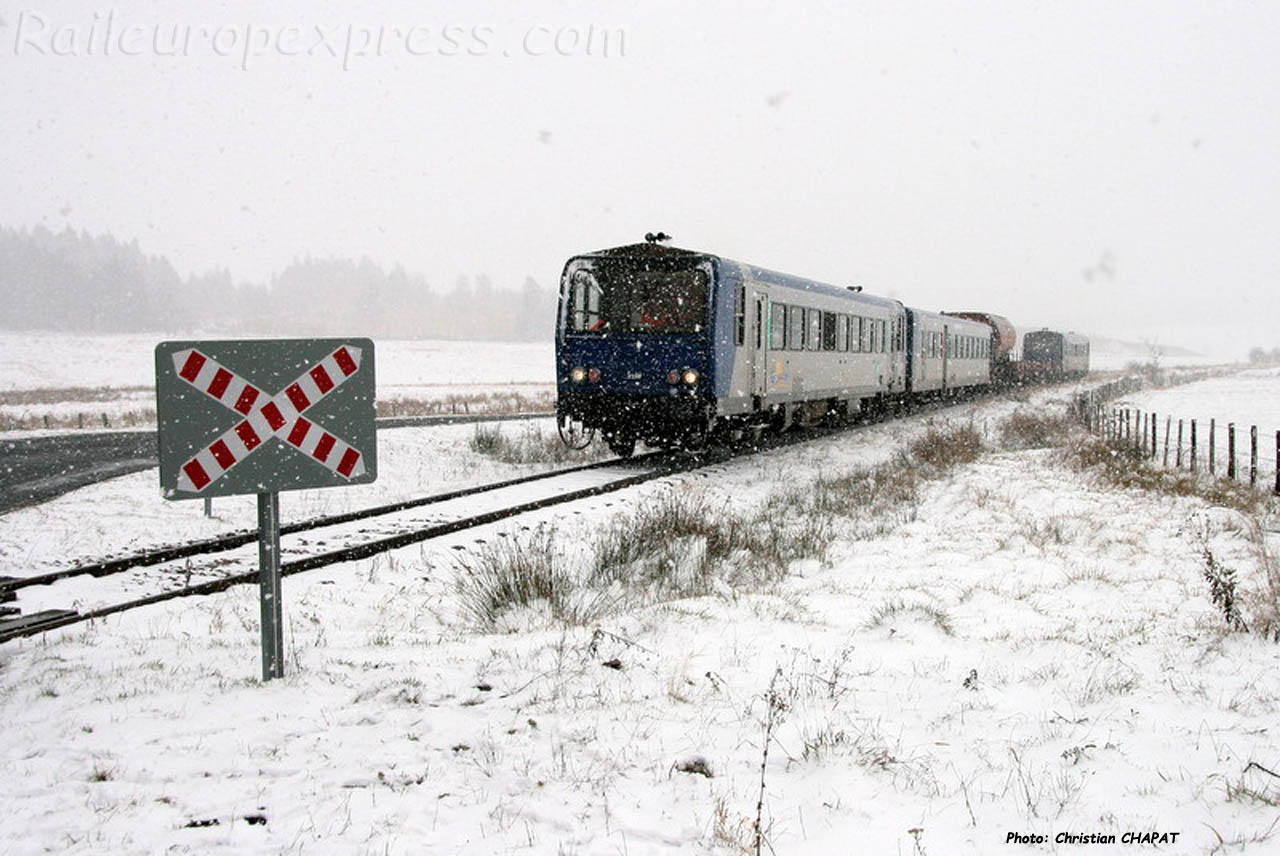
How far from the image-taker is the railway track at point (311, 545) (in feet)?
20.1

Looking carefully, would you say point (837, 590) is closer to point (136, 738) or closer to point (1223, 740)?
point (1223, 740)

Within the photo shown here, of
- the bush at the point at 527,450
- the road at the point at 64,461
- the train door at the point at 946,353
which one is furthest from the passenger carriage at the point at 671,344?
the train door at the point at 946,353

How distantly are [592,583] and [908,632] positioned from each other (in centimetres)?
237

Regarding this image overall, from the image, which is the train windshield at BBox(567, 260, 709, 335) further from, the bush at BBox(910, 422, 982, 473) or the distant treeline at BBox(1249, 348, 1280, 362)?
the distant treeline at BBox(1249, 348, 1280, 362)

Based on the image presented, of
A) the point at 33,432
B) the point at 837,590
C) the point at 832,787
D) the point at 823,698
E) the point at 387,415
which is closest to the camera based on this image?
the point at 832,787

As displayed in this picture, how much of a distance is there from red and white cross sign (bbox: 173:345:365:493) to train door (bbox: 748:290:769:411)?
33.4ft

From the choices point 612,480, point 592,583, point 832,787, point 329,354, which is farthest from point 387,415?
point 832,787

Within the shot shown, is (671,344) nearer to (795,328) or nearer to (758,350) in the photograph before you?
(758,350)

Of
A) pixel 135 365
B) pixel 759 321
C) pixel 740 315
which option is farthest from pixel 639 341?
pixel 135 365

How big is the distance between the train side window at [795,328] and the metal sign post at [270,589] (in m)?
12.2

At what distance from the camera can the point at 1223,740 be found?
369 centimetres

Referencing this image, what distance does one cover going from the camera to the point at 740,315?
13.7 meters

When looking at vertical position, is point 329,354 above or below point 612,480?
above

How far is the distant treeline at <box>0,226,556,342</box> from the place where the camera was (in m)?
107
